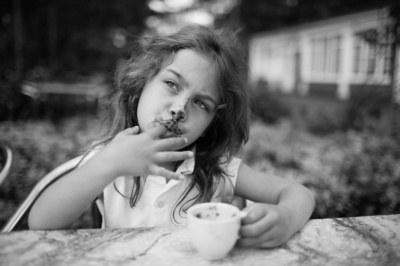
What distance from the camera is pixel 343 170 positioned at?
293cm

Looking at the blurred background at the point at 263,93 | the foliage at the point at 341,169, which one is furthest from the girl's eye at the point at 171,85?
the foliage at the point at 341,169

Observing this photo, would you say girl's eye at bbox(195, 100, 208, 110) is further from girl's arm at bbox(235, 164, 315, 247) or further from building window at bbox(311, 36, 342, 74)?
building window at bbox(311, 36, 342, 74)

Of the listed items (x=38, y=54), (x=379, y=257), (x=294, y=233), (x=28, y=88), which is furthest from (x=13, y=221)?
(x=38, y=54)

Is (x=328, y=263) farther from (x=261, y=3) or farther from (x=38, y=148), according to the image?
(x=261, y=3)

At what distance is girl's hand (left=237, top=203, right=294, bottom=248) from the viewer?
76 centimetres

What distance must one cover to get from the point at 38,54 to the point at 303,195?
1040 cm

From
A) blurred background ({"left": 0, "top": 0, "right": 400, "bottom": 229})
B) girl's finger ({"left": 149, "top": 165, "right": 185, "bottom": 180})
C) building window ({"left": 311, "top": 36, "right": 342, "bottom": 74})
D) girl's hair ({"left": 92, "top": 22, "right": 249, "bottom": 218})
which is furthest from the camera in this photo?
building window ({"left": 311, "top": 36, "right": 342, "bottom": 74})

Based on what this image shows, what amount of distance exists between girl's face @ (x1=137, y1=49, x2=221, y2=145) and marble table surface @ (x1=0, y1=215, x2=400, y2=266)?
1.12 ft

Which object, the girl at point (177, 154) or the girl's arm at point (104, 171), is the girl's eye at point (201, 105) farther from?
the girl's arm at point (104, 171)

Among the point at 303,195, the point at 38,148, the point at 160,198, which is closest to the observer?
the point at 303,195

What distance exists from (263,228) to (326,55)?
18.4m

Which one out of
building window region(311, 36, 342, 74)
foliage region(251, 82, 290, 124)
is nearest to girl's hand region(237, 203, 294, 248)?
foliage region(251, 82, 290, 124)

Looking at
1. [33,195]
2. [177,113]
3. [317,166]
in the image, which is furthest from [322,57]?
[33,195]

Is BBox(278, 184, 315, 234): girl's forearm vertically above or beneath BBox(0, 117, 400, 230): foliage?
above
